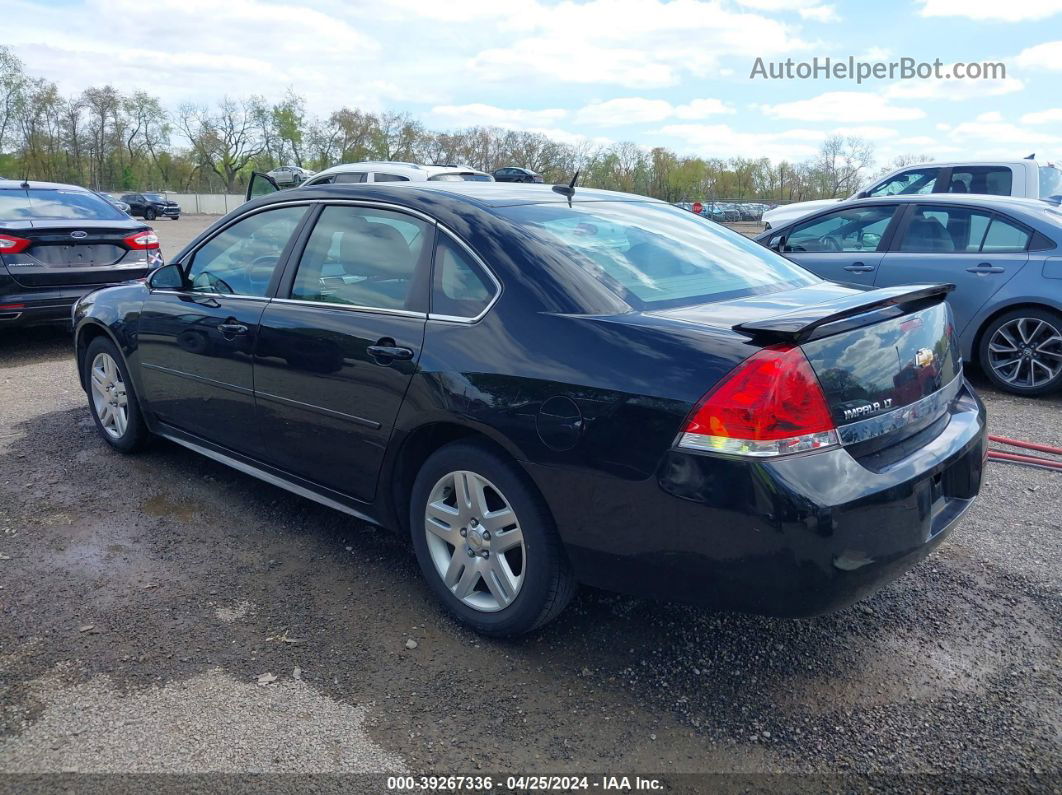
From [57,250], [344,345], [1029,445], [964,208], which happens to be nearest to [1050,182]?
[964,208]

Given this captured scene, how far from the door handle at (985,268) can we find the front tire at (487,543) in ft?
17.6

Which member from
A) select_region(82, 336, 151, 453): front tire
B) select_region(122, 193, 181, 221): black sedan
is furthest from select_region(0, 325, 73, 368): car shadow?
select_region(122, 193, 181, 221): black sedan

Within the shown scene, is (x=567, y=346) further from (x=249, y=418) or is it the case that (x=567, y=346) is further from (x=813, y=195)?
(x=813, y=195)

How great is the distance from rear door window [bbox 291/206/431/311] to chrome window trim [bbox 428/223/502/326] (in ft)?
0.34

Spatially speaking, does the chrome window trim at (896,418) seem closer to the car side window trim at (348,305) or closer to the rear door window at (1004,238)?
the car side window trim at (348,305)

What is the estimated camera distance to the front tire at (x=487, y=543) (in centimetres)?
283

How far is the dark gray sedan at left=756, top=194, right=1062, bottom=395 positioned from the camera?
6508mm

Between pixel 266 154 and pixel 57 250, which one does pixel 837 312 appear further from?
pixel 266 154

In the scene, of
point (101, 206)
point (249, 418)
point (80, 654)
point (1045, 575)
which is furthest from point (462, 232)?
point (101, 206)

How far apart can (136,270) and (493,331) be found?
6.69 m

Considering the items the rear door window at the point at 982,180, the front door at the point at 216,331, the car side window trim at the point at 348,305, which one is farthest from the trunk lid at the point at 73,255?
the rear door window at the point at 982,180

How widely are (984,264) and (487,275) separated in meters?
5.29

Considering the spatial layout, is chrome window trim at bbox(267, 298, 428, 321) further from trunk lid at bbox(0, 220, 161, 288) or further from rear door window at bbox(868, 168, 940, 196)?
rear door window at bbox(868, 168, 940, 196)

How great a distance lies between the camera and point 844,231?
7629mm
